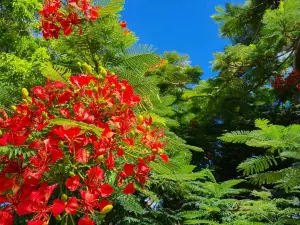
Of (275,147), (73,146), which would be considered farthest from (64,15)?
(275,147)

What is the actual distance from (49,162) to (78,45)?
39.1 inches

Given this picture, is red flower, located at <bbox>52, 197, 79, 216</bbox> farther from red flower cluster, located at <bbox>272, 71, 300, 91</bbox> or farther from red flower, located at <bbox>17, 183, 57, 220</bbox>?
red flower cluster, located at <bbox>272, 71, 300, 91</bbox>

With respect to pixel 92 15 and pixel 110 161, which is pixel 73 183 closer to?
pixel 110 161

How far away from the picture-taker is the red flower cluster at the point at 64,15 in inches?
94.1

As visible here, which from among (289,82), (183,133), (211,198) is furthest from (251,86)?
(211,198)

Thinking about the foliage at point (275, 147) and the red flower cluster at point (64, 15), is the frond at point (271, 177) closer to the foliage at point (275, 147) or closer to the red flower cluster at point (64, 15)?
the foliage at point (275, 147)

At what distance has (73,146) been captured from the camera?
1802 mm

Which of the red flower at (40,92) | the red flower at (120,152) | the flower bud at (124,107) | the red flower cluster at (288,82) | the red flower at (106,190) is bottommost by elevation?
the red flower at (106,190)

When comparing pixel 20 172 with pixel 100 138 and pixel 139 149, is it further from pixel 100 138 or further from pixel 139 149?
pixel 139 149

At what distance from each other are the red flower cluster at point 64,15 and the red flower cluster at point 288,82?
4786 mm

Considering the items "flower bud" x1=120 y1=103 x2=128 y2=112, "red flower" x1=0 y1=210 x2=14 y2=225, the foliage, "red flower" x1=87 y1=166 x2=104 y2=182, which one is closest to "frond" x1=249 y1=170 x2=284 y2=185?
the foliage

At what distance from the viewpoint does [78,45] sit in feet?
8.38

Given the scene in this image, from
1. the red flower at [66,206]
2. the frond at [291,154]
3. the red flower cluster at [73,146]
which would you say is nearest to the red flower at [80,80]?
the red flower cluster at [73,146]

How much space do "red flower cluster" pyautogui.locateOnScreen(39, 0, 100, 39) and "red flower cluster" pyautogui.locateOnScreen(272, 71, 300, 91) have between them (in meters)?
4.79
